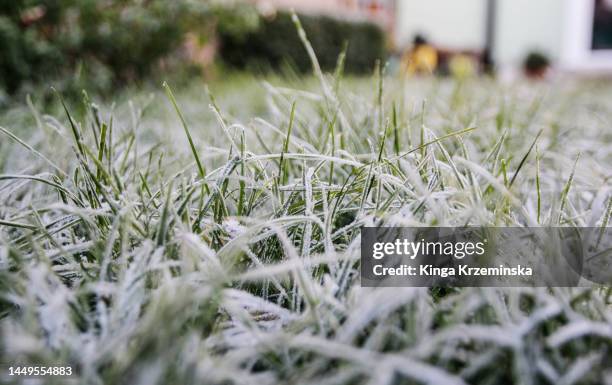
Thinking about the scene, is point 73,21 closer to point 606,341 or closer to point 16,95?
point 16,95

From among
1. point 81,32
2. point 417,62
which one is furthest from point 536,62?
Result: point 81,32

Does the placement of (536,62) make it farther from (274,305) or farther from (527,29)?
(274,305)

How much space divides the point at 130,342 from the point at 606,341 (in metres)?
0.46

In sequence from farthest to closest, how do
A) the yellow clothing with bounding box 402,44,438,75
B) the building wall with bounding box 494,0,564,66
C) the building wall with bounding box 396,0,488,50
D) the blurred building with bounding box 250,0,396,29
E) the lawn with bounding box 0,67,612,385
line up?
the building wall with bounding box 396,0,488,50 < the building wall with bounding box 494,0,564,66 < the blurred building with bounding box 250,0,396,29 < the yellow clothing with bounding box 402,44,438,75 < the lawn with bounding box 0,67,612,385

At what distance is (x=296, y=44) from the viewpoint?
5012 mm

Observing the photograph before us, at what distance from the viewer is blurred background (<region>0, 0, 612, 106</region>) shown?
2355 millimetres

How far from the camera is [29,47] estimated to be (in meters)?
2.29

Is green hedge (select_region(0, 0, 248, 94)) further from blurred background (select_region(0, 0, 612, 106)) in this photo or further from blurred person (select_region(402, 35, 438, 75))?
blurred person (select_region(402, 35, 438, 75))

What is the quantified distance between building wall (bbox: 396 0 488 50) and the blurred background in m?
0.02

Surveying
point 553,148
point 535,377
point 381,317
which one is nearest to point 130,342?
point 381,317

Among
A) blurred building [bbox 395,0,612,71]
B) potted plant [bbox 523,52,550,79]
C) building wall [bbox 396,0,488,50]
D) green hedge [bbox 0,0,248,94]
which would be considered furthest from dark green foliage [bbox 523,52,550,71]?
green hedge [bbox 0,0,248,94]

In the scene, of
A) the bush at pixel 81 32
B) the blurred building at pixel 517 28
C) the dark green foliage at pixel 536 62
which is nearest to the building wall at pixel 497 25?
the blurred building at pixel 517 28

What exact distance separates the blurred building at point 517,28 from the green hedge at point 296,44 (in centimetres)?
185

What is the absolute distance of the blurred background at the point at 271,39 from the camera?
7.73 ft
